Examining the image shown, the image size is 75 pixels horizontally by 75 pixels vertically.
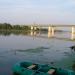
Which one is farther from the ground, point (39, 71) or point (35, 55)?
point (39, 71)

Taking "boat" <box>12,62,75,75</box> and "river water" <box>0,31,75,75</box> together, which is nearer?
"boat" <box>12,62,75,75</box>

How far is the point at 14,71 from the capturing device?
72.4 ft

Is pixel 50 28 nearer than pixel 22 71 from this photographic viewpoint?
No

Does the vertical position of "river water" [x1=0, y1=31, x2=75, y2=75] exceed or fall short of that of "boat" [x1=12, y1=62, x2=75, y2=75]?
it falls short

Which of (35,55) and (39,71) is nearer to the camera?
(39,71)

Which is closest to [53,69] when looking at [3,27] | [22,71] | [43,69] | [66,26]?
[43,69]

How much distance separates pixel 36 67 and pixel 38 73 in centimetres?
274

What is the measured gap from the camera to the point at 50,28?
17825 cm

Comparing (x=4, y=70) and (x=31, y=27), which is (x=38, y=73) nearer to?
(x=4, y=70)

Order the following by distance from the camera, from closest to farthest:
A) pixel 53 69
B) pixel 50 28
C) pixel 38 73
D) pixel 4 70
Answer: pixel 38 73 → pixel 53 69 → pixel 4 70 → pixel 50 28

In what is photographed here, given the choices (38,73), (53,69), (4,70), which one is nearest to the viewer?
(38,73)

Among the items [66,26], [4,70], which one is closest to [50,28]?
[66,26]

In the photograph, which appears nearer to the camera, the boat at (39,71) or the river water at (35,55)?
the boat at (39,71)

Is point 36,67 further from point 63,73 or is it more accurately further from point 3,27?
point 3,27
